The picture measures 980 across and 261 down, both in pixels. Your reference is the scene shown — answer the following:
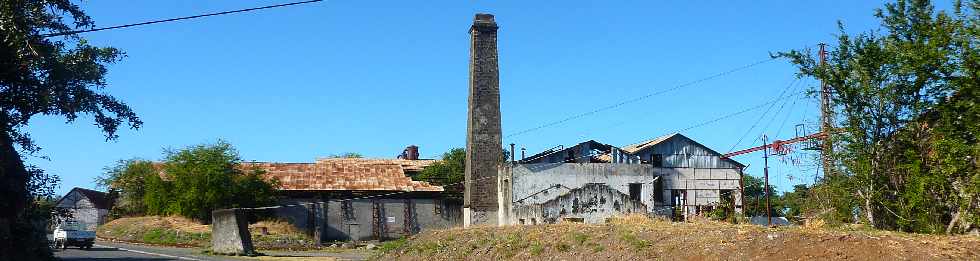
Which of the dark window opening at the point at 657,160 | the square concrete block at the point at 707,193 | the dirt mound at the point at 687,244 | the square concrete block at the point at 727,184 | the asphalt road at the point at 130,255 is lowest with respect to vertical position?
the asphalt road at the point at 130,255

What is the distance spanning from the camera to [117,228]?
4856cm

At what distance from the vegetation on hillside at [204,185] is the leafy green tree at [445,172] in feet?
54.8

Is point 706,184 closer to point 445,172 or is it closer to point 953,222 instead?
point 445,172

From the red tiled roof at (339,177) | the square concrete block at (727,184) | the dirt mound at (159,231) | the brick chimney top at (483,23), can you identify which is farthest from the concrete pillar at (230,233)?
the square concrete block at (727,184)

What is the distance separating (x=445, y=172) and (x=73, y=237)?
31614mm

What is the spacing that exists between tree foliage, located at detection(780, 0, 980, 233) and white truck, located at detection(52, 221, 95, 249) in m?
31.8

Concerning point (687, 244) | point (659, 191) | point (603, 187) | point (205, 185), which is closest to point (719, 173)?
point (659, 191)

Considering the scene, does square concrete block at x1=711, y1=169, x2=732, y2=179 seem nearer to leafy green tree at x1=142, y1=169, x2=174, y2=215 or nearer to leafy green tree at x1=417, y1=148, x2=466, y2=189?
leafy green tree at x1=417, y1=148, x2=466, y2=189

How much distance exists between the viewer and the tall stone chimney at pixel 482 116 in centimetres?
Answer: 4062

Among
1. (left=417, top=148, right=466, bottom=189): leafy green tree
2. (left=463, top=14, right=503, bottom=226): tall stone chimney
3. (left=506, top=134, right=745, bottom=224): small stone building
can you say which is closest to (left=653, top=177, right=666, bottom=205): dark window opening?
(left=506, top=134, right=745, bottom=224): small stone building

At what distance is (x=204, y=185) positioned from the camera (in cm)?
4612

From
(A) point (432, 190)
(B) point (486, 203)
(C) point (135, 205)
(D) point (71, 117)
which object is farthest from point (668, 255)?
(C) point (135, 205)

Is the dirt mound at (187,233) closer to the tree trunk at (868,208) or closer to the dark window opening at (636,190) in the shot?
the dark window opening at (636,190)

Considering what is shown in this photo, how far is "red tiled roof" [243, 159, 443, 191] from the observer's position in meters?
49.8
